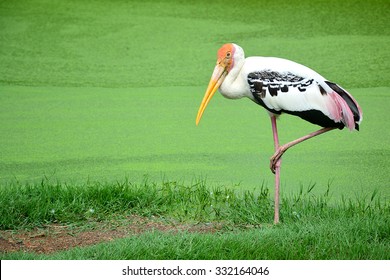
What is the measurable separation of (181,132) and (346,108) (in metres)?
1.71

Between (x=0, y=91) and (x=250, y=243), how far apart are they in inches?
124

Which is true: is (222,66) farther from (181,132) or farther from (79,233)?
(181,132)

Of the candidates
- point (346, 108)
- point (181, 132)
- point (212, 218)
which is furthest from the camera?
point (181, 132)

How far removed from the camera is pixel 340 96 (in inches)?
167

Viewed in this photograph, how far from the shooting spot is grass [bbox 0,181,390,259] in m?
3.95

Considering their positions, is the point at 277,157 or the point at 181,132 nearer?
the point at 277,157

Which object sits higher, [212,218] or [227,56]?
[227,56]

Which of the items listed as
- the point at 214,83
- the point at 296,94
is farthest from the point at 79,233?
the point at 296,94

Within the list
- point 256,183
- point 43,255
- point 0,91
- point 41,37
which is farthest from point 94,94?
point 43,255

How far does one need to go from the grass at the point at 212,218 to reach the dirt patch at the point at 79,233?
7 centimetres

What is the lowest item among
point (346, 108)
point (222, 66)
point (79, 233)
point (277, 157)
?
point (79, 233)

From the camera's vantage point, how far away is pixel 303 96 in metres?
4.23

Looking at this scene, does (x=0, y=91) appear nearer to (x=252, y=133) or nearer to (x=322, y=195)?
(x=252, y=133)

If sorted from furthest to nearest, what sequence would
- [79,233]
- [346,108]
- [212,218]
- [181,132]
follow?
[181,132] → [212,218] → [79,233] → [346,108]
